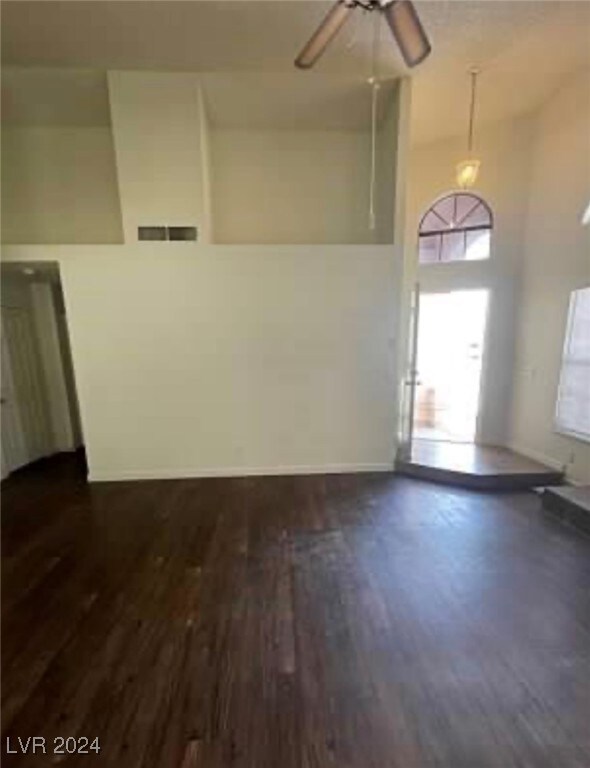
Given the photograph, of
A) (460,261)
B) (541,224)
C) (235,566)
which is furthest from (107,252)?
(541,224)

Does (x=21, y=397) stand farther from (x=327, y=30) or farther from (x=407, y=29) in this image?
(x=407, y=29)

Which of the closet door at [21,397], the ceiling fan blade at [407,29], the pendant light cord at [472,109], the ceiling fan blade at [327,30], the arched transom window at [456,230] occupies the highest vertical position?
the pendant light cord at [472,109]

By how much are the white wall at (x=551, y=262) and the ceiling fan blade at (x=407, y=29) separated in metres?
3.07

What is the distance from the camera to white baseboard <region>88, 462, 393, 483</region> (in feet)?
15.5

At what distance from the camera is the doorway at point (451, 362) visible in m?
6.09

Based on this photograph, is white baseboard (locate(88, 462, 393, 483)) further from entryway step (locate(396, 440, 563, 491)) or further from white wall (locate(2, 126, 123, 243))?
white wall (locate(2, 126, 123, 243))

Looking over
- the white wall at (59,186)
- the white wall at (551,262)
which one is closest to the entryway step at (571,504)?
the white wall at (551,262)

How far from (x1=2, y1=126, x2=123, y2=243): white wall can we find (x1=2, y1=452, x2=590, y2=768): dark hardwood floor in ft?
10.7

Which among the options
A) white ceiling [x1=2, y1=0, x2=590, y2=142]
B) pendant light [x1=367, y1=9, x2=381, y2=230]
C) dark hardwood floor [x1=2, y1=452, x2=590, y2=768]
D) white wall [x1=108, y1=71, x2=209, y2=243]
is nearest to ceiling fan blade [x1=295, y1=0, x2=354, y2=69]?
white ceiling [x1=2, y1=0, x2=590, y2=142]

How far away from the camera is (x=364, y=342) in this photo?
15.5 ft

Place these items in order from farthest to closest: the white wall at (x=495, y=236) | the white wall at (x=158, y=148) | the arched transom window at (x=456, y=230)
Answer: the arched transom window at (x=456, y=230) → the white wall at (x=495, y=236) → the white wall at (x=158, y=148)

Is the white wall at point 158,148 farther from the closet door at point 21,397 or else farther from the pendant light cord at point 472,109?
the pendant light cord at point 472,109

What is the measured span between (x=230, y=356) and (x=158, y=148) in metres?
2.23

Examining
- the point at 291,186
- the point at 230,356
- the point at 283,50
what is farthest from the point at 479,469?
the point at 283,50
